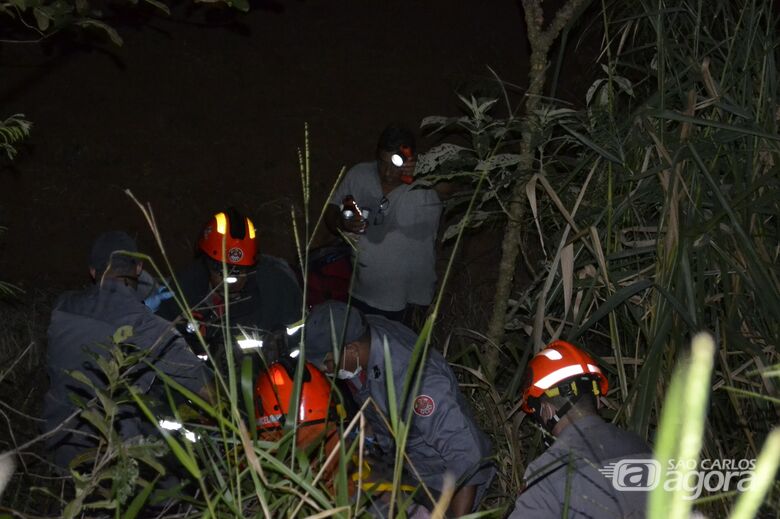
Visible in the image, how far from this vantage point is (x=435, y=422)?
12.9 ft

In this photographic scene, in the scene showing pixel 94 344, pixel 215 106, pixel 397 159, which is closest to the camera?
pixel 94 344

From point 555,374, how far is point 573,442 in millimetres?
305

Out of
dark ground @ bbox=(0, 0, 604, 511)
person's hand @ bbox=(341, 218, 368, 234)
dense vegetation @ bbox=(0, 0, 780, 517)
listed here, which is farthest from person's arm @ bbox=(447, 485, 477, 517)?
dark ground @ bbox=(0, 0, 604, 511)

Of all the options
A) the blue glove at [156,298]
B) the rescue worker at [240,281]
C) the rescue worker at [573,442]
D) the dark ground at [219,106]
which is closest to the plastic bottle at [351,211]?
the rescue worker at [240,281]

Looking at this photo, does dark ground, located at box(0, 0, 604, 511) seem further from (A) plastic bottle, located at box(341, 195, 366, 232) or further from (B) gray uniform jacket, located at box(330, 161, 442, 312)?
(A) plastic bottle, located at box(341, 195, 366, 232)

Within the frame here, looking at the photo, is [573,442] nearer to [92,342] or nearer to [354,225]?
[92,342]

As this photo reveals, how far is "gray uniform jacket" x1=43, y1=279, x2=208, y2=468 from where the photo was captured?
3881 millimetres

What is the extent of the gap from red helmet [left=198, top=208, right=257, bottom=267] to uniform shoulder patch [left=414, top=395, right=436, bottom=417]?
1482 mm

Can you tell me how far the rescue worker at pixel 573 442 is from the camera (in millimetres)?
2756

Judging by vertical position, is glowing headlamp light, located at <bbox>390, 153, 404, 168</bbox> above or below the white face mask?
above

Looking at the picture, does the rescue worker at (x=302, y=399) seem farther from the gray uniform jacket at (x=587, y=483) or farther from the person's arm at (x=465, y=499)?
the gray uniform jacket at (x=587, y=483)

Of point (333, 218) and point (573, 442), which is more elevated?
point (333, 218)

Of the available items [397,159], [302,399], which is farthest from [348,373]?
[397,159]

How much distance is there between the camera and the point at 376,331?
4125mm
